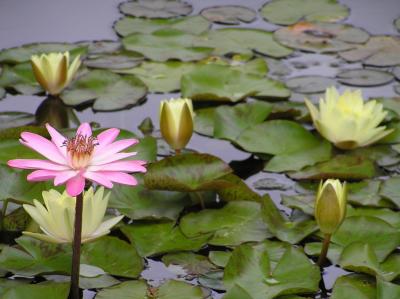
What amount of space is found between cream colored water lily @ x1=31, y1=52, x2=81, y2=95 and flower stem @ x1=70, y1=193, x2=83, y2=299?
3.16ft

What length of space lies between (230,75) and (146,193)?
29.8 inches

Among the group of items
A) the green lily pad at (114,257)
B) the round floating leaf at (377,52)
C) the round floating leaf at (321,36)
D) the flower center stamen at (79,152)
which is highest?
the flower center stamen at (79,152)

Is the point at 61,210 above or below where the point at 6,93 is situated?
above

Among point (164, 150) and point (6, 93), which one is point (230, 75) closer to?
point (164, 150)

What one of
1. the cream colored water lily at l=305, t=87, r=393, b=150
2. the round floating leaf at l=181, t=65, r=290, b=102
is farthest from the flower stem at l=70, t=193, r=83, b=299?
the round floating leaf at l=181, t=65, r=290, b=102

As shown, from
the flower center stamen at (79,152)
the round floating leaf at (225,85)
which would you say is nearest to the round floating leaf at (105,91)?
the round floating leaf at (225,85)

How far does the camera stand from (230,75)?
8.38ft

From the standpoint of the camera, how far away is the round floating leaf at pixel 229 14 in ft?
10.1

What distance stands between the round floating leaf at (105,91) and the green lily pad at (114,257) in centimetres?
78

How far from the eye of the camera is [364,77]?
266 centimetres

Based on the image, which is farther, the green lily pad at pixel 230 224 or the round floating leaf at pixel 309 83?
the round floating leaf at pixel 309 83

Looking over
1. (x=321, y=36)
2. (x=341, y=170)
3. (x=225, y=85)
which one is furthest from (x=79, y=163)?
(x=321, y=36)

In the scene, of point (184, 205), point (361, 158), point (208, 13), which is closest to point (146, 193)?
point (184, 205)

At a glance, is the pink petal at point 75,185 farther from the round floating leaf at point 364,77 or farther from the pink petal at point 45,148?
the round floating leaf at point 364,77
